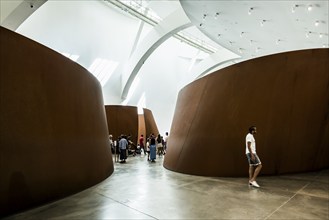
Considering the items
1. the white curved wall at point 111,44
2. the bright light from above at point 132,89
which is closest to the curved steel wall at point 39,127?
the white curved wall at point 111,44

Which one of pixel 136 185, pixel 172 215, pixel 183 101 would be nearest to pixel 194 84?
pixel 183 101

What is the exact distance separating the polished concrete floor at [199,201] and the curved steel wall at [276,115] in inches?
27.3

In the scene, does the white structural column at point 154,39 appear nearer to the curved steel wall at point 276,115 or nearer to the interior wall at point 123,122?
the interior wall at point 123,122

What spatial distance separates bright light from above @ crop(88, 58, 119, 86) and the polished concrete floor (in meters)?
15.6

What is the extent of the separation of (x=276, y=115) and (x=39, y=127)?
602 centimetres

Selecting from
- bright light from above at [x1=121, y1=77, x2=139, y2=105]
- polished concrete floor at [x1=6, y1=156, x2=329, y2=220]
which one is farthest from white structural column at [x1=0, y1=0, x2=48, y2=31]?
bright light from above at [x1=121, y1=77, x2=139, y2=105]

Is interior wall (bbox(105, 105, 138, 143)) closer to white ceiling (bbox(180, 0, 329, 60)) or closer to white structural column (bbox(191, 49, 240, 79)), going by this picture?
white ceiling (bbox(180, 0, 329, 60))

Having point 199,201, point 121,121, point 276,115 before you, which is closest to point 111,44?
point 121,121

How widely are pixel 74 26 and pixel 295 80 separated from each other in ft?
54.4

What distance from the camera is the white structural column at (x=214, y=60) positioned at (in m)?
23.2

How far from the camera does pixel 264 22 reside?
42.5 ft

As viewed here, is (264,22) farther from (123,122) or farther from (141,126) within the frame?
(123,122)

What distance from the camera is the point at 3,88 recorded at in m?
3.73

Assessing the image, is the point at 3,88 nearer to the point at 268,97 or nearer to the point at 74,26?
the point at 268,97
